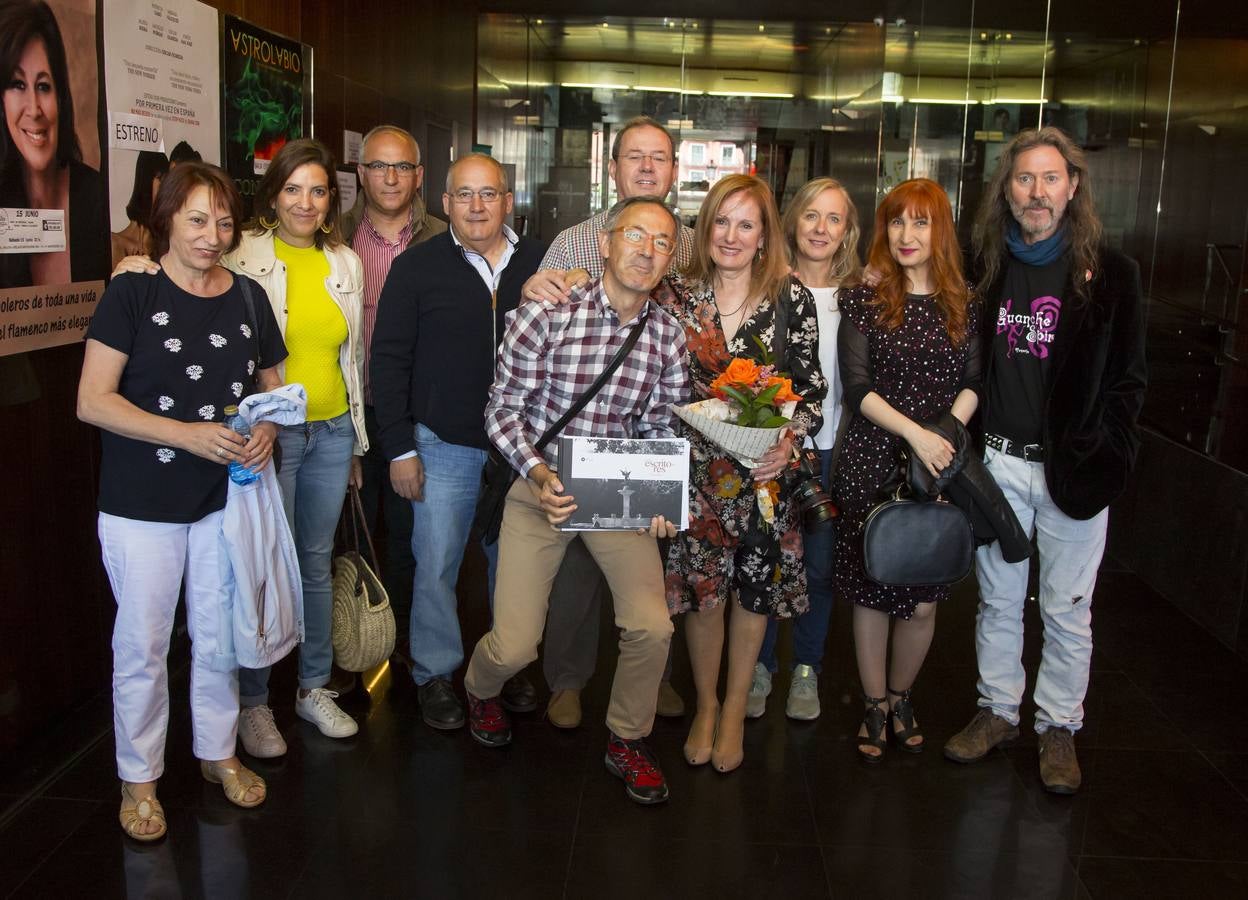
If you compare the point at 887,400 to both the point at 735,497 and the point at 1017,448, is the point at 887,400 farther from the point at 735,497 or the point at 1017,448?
the point at 735,497

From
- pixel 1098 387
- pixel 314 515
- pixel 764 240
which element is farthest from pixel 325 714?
pixel 1098 387

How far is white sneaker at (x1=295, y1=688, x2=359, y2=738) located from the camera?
3738 mm

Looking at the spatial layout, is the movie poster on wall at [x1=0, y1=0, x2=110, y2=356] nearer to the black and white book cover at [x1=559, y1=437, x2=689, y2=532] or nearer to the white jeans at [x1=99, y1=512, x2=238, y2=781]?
the white jeans at [x1=99, y1=512, x2=238, y2=781]

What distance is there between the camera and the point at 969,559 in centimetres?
350

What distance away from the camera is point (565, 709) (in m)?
3.89

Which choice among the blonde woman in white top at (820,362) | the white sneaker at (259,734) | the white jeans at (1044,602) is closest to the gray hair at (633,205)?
the blonde woman in white top at (820,362)

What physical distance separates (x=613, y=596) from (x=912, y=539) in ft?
3.09

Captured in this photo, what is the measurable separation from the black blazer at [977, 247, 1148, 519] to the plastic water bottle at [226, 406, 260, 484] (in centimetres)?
238

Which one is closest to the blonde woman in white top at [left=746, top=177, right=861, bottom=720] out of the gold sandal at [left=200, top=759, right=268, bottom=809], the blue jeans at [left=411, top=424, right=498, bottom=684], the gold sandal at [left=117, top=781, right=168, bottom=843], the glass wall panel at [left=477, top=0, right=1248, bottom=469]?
the blue jeans at [left=411, top=424, right=498, bottom=684]

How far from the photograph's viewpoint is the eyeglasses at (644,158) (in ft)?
12.7

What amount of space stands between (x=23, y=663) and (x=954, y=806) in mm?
2894

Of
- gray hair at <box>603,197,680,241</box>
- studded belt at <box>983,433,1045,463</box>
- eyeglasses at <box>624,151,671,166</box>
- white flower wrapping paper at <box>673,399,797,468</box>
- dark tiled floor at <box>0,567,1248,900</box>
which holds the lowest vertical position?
dark tiled floor at <box>0,567,1248,900</box>

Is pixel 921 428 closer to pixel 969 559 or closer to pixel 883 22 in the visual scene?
pixel 969 559

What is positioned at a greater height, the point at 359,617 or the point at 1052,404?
the point at 1052,404
